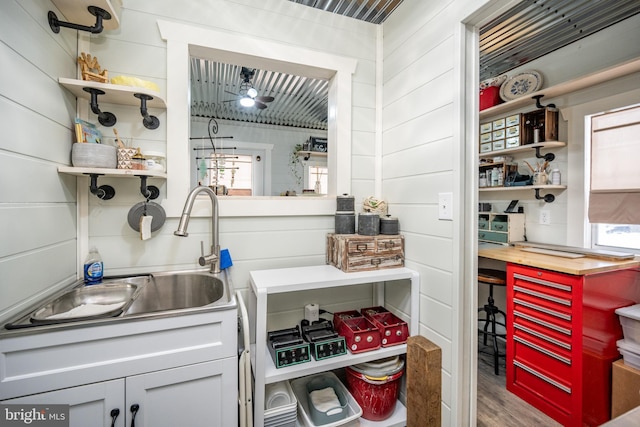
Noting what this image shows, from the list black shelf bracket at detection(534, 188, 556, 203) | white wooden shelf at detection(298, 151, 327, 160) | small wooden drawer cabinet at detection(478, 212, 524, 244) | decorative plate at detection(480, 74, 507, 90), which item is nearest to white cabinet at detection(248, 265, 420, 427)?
small wooden drawer cabinet at detection(478, 212, 524, 244)

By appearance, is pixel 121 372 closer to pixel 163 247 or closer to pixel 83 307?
pixel 83 307

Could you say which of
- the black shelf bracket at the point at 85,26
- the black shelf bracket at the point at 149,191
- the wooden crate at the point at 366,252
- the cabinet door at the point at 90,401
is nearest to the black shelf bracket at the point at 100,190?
the black shelf bracket at the point at 149,191

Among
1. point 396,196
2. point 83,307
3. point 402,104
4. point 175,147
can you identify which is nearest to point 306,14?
point 402,104

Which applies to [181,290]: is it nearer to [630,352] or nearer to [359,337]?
[359,337]

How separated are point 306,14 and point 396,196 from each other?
4.26 feet

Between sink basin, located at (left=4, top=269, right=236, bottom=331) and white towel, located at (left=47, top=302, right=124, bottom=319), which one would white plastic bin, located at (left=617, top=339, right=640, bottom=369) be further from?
white towel, located at (left=47, top=302, right=124, bottom=319)

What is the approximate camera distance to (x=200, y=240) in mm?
1562

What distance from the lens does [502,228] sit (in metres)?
2.70

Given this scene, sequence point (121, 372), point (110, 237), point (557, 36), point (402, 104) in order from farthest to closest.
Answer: point (557, 36) < point (402, 104) < point (110, 237) < point (121, 372)

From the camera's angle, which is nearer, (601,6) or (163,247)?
(163,247)

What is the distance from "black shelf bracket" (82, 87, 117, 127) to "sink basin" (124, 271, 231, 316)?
2.64 ft

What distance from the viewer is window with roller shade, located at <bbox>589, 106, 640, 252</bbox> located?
2012 millimetres

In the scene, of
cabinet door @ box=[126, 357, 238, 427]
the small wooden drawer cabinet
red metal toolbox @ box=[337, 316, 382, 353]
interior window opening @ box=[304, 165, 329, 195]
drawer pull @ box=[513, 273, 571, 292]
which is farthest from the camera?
interior window opening @ box=[304, 165, 329, 195]

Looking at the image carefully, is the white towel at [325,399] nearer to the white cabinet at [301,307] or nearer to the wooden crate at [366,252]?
the white cabinet at [301,307]
